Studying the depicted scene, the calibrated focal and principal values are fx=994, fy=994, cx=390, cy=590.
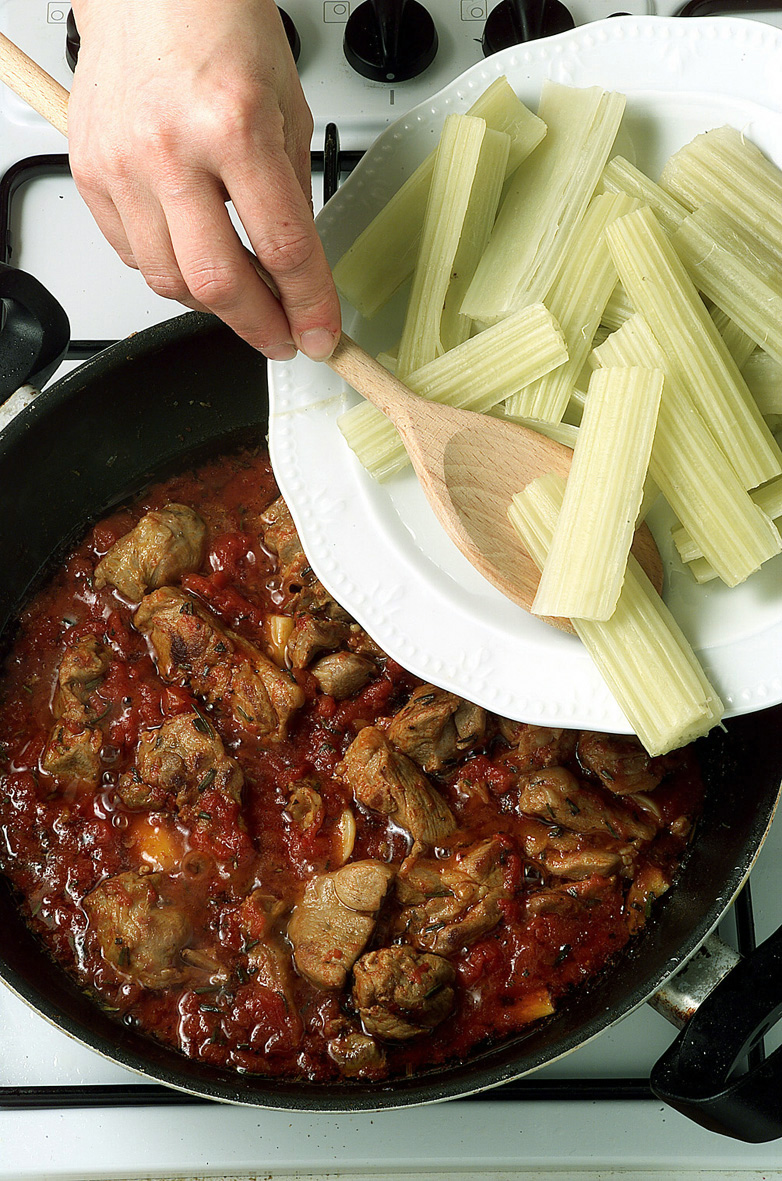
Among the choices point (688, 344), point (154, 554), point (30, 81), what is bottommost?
point (154, 554)

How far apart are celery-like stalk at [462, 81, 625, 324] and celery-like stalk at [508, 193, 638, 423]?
27 mm

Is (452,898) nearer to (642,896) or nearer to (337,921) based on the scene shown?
(337,921)

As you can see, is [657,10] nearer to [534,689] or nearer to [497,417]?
[497,417]

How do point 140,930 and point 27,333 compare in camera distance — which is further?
point 27,333

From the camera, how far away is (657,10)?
2.64 meters

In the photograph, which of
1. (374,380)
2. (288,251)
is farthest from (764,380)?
(288,251)

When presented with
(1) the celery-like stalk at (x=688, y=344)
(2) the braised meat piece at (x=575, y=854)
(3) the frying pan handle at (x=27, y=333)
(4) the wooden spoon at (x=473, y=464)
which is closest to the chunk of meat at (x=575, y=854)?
(2) the braised meat piece at (x=575, y=854)

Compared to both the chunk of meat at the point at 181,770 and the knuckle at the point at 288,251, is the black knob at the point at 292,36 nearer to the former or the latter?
the knuckle at the point at 288,251

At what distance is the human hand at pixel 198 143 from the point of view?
1.38 m

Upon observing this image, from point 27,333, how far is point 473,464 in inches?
40.7

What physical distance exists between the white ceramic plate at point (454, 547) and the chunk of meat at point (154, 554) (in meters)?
0.56

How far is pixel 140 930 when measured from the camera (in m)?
1.99

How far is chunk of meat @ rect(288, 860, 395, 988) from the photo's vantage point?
1.99 meters

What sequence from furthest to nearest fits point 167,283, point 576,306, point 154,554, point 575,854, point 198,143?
point 154,554
point 575,854
point 576,306
point 167,283
point 198,143
